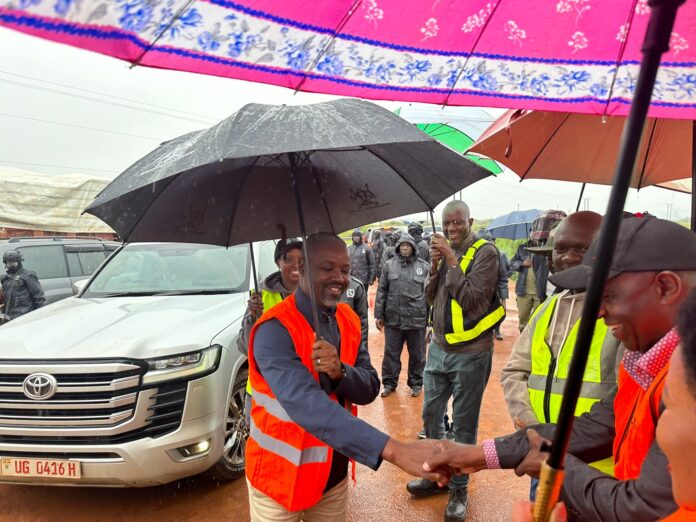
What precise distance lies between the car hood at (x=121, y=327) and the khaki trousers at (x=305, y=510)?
1527mm

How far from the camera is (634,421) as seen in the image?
1.42m

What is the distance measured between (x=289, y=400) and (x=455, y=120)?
114 inches

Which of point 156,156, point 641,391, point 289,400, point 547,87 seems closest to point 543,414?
point 641,391

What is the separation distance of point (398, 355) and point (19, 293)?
5578 millimetres

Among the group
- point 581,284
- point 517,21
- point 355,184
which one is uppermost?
point 517,21

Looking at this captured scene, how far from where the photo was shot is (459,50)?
1.71 m

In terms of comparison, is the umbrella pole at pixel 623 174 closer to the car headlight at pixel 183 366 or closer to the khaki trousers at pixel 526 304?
the car headlight at pixel 183 366

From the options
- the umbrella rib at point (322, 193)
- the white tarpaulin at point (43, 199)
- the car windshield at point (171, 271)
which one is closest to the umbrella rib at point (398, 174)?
the umbrella rib at point (322, 193)

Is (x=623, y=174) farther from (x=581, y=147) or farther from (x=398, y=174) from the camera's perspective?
(x=581, y=147)

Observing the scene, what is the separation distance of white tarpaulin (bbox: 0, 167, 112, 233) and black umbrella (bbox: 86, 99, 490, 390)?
31.9ft

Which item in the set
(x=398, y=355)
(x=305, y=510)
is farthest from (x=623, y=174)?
(x=398, y=355)

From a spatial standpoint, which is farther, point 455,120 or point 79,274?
point 79,274

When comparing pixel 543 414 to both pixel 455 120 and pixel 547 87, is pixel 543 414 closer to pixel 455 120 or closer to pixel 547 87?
pixel 547 87

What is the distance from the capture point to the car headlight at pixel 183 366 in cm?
322
